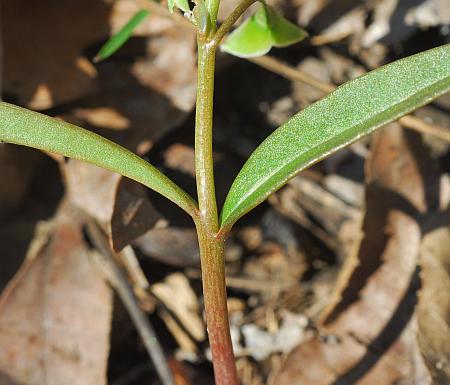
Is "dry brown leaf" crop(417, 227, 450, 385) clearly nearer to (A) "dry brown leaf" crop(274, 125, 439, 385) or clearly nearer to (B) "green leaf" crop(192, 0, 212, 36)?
(A) "dry brown leaf" crop(274, 125, 439, 385)

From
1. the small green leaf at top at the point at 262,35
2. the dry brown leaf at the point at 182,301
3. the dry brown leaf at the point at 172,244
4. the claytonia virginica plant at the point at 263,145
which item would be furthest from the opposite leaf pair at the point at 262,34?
the dry brown leaf at the point at 182,301

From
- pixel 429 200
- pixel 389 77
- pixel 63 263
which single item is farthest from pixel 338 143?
pixel 63 263

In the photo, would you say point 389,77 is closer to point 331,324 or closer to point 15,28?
point 331,324

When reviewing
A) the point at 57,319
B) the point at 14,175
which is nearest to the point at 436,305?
the point at 57,319

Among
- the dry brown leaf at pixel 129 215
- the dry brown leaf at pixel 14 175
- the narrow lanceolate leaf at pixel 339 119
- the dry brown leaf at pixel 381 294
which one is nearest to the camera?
→ the narrow lanceolate leaf at pixel 339 119

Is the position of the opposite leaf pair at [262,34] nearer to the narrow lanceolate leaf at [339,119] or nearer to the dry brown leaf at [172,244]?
the narrow lanceolate leaf at [339,119]

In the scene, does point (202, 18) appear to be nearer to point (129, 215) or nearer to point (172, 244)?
point (129, 215)

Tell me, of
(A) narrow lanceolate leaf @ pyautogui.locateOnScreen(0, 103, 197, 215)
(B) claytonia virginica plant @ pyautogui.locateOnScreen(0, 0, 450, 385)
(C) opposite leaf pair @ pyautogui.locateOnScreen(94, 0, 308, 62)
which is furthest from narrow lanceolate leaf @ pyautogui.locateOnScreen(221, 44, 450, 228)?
(C) opposite leaf pair @ pyautogui.locateOnScreen(94, 0, 308, 62)
